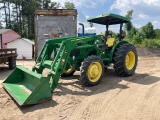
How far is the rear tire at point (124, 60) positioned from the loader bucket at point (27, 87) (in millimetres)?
2597

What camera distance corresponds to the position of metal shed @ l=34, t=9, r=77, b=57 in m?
12.8

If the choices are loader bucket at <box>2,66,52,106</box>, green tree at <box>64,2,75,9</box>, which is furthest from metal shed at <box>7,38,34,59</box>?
green tree at <box>64,2,75,9</box>

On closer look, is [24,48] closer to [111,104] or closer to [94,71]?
[94,71]

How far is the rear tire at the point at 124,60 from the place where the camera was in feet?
21.1

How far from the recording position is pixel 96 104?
14.8 feet

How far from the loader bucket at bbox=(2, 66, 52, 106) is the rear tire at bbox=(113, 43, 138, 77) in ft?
8.52

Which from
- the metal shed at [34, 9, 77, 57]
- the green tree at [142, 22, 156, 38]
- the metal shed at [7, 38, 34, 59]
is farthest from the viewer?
the green tree at [142, 22, 156, 38]

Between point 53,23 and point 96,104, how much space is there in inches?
363

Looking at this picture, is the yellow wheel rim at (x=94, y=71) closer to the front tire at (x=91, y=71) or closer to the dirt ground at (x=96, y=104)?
the front tire at (x=91, y=71)

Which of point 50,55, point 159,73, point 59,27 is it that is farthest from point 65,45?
point 59,27

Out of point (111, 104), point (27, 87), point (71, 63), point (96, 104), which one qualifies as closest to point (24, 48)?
point (71, 63)

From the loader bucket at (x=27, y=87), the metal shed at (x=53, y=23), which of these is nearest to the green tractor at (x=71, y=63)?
the loader bucket at (x=27, y=87)

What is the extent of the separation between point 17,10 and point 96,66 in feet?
150

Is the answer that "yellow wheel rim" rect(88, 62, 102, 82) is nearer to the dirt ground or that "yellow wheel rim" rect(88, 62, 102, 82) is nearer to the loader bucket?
the dirt ground
